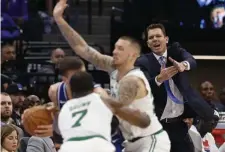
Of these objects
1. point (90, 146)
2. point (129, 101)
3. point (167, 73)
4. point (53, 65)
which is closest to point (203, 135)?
point (167, 73)

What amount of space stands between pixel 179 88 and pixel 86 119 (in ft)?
7.60

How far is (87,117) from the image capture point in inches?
278

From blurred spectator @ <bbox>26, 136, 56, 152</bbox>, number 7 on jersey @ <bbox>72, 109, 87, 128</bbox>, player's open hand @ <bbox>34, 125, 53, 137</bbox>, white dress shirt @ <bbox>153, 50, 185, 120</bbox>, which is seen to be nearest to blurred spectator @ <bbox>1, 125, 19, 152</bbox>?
blurred spectator @ <bbox>26, 136, 56, 152</bbox>

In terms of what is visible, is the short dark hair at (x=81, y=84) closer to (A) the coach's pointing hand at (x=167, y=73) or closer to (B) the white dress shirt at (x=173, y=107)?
(A) the coach's pointing hand at (x=167, y=73)

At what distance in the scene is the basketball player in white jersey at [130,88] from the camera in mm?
7676

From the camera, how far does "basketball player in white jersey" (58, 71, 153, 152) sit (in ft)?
23.3

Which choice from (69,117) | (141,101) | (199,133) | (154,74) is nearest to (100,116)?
(69,117)

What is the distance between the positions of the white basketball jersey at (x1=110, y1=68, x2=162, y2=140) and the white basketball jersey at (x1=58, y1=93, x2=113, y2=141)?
2.07 feet

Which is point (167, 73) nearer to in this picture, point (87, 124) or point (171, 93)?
point (171, 93)

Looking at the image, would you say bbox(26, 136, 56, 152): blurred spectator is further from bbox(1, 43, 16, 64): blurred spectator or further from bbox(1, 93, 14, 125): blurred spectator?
bbox(1, 43, 16, 64): blurred spectator

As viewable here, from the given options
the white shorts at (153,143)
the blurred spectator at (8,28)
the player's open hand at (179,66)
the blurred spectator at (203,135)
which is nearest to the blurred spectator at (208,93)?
the blurred spectator at (203,135)

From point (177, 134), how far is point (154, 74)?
695 mm

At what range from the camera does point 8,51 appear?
14.9 metres

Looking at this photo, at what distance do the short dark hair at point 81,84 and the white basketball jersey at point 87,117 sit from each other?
0.04m
